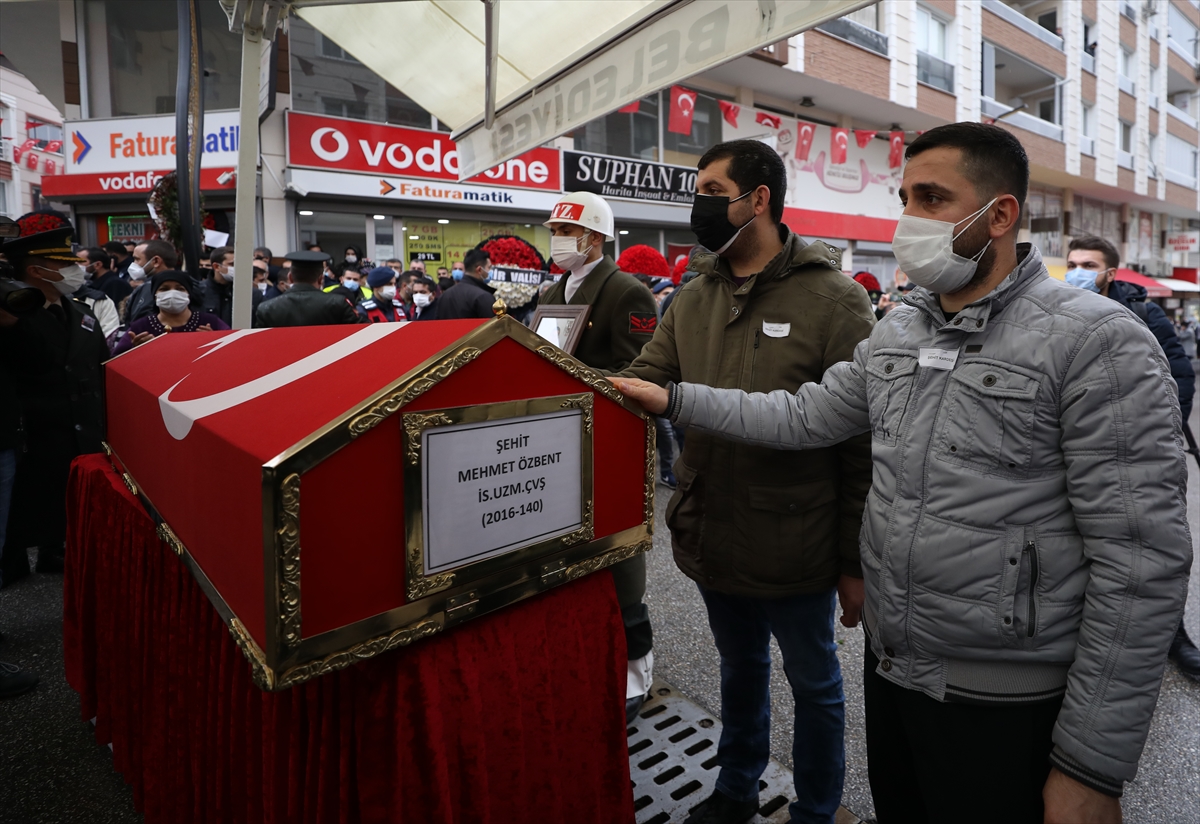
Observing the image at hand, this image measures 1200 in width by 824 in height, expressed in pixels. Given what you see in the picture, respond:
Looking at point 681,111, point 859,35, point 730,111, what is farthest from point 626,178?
point 859,35

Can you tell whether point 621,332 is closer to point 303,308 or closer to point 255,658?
point 255,658

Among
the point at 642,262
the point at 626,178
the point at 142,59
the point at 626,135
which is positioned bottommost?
the point at 642,262

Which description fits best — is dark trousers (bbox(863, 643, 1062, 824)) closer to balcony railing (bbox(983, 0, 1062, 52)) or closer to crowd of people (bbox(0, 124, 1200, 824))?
crowd of people (bbox(0, 124, 1200, 824))

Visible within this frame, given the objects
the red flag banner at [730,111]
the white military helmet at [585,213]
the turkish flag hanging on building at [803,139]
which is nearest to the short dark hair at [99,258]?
the white military helmet at [585,213]

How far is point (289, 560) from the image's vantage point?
840mm

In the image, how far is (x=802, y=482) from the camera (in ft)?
5.59

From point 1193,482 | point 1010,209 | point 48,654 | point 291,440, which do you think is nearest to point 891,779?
point 1010,209

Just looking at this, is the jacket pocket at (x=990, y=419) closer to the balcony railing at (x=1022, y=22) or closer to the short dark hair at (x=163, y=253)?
the short dark hair at (x=163, y=253)

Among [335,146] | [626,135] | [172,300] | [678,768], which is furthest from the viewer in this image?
[626,135]

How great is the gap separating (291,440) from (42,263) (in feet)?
10.5

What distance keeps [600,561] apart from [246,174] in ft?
6.86

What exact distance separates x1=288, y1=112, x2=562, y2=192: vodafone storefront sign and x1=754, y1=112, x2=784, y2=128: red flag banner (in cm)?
488

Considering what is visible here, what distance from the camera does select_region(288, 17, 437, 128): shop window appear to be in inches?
424

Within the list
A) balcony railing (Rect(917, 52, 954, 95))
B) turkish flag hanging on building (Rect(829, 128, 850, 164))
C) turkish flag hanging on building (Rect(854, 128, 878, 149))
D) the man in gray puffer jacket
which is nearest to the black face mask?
the man in gray puffer jacket
